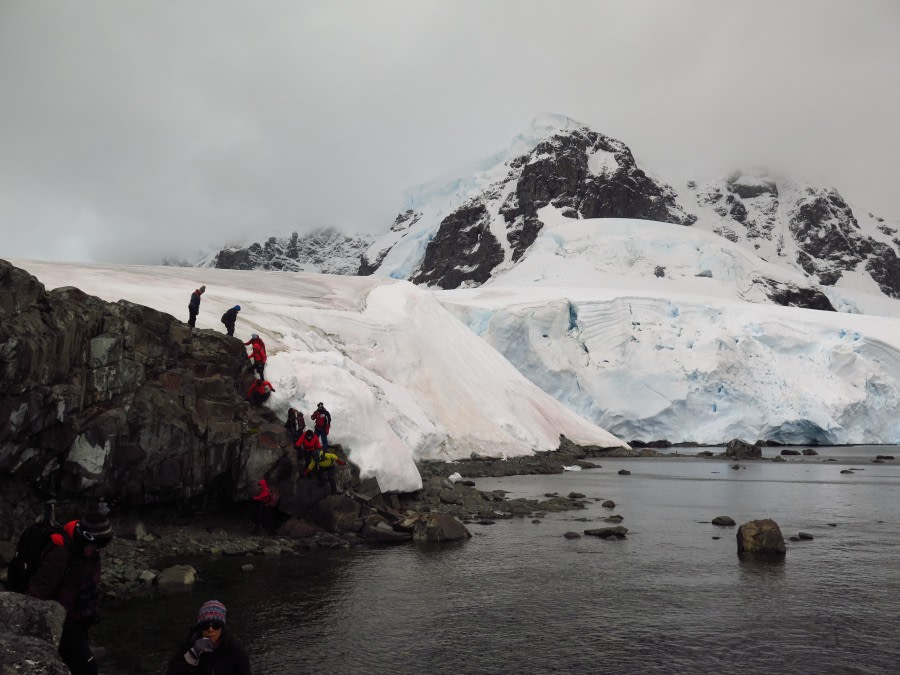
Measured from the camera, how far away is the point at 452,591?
1303cm

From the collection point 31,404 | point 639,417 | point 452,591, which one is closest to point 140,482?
point 31,404

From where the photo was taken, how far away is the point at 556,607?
12172 millimetres

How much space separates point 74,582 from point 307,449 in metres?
10.6

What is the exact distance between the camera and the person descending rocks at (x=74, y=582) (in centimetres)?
666

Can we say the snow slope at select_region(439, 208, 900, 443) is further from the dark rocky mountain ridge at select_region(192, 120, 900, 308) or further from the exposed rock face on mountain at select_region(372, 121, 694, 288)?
the exposed rock face on mountain at select_region(372, 121, 694, 288)

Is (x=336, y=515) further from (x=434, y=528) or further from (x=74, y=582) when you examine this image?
(x=74, y=582)

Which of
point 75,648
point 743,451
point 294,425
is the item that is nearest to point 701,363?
point 743,451

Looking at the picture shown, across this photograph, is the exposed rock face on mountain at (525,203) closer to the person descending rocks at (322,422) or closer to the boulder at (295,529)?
the person descending rocks at (322,422)

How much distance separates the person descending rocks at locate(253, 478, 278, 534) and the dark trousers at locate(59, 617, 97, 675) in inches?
375

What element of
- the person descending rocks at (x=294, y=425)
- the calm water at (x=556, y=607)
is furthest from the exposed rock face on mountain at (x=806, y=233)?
the person descending rocks at (x=294, y=425)

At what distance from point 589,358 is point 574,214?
85.5m

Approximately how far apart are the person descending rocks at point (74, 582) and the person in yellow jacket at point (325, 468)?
404 inches

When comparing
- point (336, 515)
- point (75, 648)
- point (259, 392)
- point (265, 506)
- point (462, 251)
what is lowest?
point (336, 515)

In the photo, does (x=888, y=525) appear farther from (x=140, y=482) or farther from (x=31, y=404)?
(x=31, y=404)
